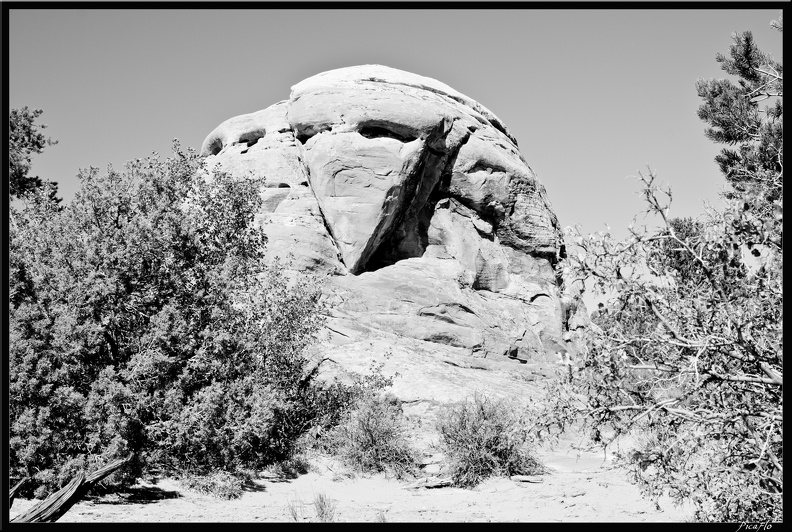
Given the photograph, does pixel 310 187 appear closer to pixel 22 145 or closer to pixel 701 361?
pixel 22 145

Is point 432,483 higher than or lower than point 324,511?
lower

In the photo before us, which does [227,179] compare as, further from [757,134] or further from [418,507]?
[757,134]

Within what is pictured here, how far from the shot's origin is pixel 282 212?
30.8 meters

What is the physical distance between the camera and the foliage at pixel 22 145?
22.2m

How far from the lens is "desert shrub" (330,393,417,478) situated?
579 inches

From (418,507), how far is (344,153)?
20.7 meters

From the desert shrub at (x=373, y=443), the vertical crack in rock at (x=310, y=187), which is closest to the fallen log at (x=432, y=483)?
the desert shrub at (x=373, y=443)

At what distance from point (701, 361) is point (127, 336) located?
8636 millimetres

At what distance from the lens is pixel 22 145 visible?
912 inches

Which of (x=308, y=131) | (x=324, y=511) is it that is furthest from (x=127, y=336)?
(x=308, y=131)

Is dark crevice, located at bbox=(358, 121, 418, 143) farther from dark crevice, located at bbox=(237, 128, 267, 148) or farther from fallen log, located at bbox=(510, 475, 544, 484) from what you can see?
fallen log, located at bbox=(510, 475, 544, 484)

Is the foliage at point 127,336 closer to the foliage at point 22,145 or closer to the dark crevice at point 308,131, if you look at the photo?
the foliage at point 22,145

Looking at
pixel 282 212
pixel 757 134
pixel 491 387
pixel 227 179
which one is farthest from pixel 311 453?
pixel 282 212

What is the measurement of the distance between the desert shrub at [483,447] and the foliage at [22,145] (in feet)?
49.6
